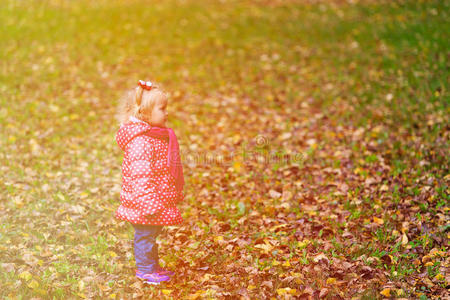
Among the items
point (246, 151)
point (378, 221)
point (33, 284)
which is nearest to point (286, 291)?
point (378, 221)

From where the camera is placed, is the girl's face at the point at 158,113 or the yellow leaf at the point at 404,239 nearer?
the girl's face at the point at 158,113

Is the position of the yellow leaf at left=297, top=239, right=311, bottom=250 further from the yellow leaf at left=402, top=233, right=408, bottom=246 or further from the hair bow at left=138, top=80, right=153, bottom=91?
the hair bow at left=138, top=80, right=153, bottom=91

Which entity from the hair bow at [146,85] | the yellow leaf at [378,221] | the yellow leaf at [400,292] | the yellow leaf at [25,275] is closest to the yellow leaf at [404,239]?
the yellow leaf at [378,221]

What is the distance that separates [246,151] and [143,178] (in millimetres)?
3670

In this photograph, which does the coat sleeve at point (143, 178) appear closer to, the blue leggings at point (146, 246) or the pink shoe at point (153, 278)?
the blue leggings at point (146, 246)

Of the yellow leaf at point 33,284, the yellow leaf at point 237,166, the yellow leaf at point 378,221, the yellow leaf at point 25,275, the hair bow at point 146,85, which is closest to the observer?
the hair bow at point 146,85

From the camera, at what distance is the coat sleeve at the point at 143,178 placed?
4.18 metres

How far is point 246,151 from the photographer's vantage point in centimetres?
767

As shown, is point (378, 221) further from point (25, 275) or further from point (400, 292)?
point (25, 275)

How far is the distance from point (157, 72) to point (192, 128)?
3.14 meters

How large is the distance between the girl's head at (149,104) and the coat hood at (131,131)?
0.07 metres

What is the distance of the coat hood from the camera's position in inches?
165

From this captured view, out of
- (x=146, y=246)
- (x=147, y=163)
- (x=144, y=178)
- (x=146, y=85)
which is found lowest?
(x=146, y=246)

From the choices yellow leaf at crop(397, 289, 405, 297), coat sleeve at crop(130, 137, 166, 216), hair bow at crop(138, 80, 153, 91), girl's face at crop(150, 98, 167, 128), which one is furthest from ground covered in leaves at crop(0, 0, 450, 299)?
hair bow at crop(138, 80, 153, 91)
